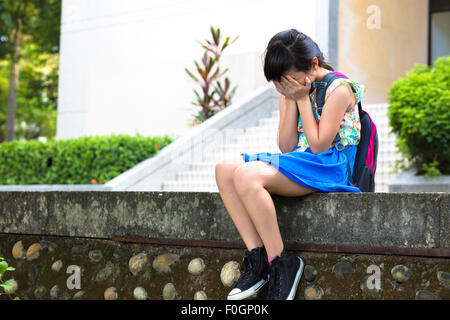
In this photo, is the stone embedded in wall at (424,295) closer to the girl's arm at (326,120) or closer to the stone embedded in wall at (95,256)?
the girl's arm at (326,120)

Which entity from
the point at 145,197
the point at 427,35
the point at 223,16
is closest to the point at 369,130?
the point at 145,197

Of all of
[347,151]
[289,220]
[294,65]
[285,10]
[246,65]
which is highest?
[285,10]

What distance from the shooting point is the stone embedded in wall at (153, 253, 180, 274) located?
3.64 m

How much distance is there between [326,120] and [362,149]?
31cm

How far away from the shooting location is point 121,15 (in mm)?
13484

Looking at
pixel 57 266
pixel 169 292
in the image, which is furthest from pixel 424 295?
pixel 57 266

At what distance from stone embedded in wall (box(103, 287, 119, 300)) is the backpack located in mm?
1543

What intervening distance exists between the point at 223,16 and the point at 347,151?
909cm

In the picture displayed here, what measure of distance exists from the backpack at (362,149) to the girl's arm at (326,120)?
0.10 metres

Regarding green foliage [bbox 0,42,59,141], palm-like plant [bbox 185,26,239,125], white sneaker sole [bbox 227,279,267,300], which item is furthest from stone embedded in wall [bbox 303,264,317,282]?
green foliage [bbox 0,42,59,141]

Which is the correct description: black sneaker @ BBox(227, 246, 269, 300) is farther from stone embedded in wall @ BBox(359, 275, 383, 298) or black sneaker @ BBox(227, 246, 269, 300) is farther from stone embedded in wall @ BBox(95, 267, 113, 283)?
stone embedded in wall @ BBox(95, 267, 113, 283)

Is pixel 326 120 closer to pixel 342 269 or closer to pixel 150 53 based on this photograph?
pixel 342 269

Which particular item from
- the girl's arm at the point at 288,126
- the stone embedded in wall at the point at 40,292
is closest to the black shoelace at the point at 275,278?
the girl's arm at the point at 288,126
